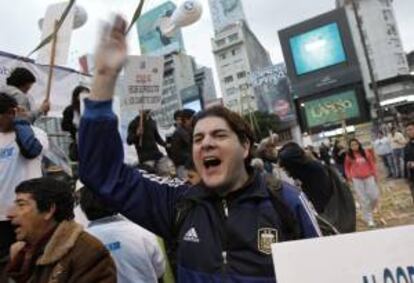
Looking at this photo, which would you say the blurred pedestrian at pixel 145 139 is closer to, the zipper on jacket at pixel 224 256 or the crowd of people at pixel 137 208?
the crowd of people at pixel 137 208

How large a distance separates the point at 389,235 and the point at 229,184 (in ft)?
2.35

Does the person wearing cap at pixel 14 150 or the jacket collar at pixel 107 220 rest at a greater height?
the person wearing cap at pixel 14 150

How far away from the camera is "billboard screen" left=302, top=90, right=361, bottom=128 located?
2349 inches

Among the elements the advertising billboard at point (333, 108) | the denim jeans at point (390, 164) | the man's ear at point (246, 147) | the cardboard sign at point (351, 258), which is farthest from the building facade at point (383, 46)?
the cardboard sign at point (351, 258)

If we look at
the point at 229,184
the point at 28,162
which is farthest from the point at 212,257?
the point at 28,162

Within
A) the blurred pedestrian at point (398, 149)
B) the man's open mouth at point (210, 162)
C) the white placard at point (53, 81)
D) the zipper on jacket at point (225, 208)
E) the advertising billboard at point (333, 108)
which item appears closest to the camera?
the zipper on jacket at point (225, 208)

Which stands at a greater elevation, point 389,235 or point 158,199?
point 158,199

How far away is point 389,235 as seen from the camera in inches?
73.0

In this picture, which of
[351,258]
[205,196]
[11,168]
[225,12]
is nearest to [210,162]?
[205,196]

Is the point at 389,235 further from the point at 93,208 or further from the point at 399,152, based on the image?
the point at 399,152

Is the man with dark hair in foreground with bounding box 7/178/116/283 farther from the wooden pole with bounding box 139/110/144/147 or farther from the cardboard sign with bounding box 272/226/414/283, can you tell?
the wooden pole with bounding box 139/110/144/147

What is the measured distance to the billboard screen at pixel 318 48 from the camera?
58.5 meters

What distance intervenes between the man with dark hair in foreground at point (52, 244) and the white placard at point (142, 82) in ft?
13.2

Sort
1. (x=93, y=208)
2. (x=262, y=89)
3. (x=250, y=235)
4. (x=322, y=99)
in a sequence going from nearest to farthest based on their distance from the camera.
→ (x=250, y=235) < (x=93, y=208) < (x=322, y=99) < (x=262, y=89)
